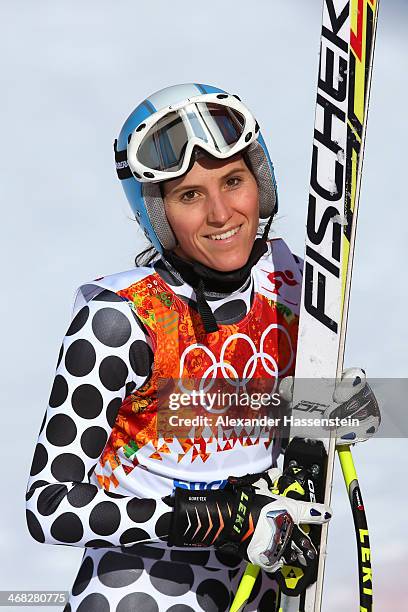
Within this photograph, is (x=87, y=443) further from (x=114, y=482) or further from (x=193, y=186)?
(x=193, y=186)

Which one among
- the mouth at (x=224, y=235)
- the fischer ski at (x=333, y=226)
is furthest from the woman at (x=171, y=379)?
the fischer ski at (x=333, y=226)

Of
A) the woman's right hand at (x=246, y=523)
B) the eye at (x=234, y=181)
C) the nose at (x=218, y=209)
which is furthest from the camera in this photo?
the eye at (x=234, y=181)

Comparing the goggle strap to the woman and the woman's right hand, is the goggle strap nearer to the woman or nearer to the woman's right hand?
the woman

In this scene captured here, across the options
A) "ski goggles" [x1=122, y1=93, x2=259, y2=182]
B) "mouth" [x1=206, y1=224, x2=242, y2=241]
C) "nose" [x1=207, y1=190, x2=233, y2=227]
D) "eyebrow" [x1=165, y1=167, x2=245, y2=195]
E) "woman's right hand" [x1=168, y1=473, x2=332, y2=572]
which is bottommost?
"woman's right hand" [x1=168, y1=473, x2=332, y2=572]

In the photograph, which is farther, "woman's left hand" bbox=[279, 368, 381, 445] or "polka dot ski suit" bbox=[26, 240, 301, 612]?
"woman's left hand" bbox=[279, 368, 381, 445]

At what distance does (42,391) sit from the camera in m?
7.74

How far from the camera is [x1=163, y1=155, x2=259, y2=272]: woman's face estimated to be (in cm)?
Answer: 334

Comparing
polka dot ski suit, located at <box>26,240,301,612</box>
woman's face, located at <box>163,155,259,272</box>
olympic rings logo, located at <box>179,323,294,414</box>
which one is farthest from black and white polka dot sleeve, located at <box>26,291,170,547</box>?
woman's face, located at <box>163,155,259,272</box>

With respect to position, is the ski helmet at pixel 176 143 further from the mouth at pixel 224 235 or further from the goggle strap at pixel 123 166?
the mouth at pixel 224 235

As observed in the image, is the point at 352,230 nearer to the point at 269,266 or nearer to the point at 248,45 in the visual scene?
the point at 269,266

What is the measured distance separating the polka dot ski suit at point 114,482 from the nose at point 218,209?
0.25 meters

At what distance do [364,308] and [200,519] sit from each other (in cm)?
520

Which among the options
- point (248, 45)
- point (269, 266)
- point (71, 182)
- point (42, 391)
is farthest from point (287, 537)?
point (248, 45)

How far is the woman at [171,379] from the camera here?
10.5ft
